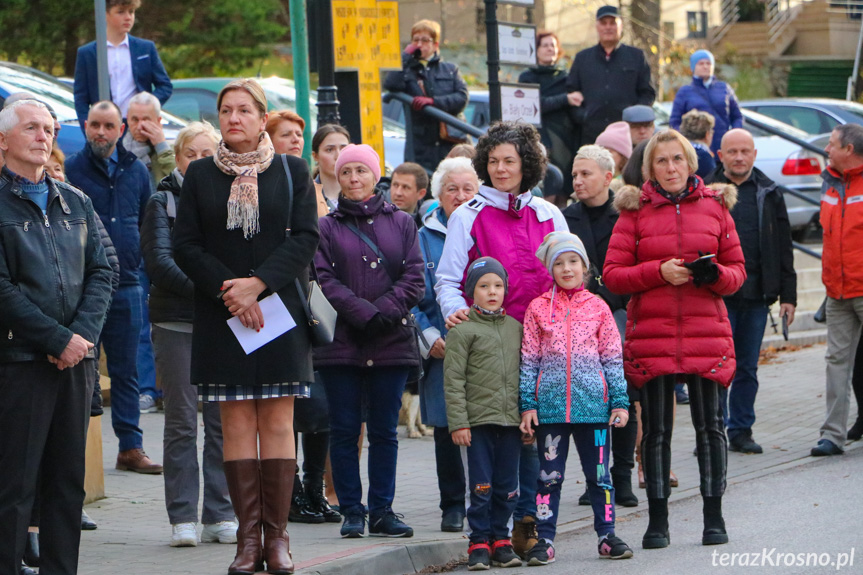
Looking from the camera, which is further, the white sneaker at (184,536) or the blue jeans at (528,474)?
the blue jeans at (528,474)

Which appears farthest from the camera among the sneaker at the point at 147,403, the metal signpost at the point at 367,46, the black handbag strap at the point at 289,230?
the metal signpost at the point at 367,46

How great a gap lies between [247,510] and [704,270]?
269 centimetres

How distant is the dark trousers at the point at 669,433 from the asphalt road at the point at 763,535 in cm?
35

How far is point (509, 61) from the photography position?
11.9 meters

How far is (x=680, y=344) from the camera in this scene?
23.2 feet

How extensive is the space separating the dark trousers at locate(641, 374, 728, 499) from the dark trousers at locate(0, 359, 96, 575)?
2964 millimetres

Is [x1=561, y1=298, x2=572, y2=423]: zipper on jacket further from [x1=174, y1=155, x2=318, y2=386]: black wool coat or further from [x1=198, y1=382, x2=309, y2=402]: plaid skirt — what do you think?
[x1=198, y1=382, x2=309, y2=402]: plaid skirt

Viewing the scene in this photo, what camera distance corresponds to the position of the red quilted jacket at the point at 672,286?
23.2 ft

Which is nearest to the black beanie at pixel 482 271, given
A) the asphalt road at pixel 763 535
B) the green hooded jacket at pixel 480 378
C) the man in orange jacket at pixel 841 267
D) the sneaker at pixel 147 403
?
the green hooded jacket at pixel 480 378

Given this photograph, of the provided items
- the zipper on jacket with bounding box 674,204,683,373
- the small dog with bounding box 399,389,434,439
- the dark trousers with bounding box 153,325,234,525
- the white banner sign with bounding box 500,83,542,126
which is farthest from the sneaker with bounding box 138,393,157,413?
the zipper on jacket with bounding box 674,204,683,373

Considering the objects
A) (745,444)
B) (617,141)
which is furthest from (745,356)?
(617,141)

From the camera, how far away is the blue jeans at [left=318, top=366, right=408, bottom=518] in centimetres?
718

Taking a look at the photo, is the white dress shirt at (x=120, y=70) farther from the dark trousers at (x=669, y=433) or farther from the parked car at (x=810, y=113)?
the parked car at (x=810, y=113)

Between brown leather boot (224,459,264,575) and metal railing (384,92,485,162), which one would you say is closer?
brown leather boot (224,459,264,575)
